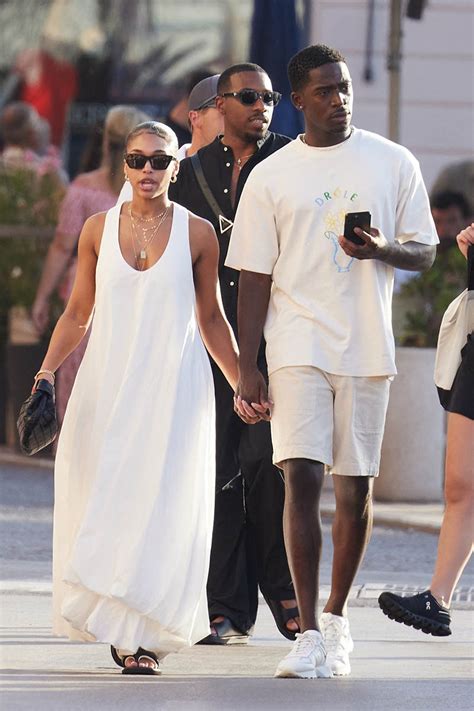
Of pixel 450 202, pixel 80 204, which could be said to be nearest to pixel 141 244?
pixel 80 204

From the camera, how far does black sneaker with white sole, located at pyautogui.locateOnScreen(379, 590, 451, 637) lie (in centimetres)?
721

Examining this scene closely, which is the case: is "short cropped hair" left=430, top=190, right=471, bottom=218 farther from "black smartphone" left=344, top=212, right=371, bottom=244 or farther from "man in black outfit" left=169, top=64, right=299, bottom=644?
"black smartphone" left=344, top=212, right=371, bottom=244

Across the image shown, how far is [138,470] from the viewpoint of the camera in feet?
22.1

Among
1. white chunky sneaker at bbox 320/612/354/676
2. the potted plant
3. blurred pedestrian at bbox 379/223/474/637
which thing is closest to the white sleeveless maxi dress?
white chunky sneaker at bbox 320/612/354/676

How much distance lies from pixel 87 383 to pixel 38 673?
922mm

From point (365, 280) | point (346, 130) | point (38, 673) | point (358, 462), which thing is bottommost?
point (38, 673)

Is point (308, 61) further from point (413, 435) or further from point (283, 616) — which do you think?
point (413, 435)

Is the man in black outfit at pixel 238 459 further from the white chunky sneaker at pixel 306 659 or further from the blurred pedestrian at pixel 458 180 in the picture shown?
the blurred pedestrian at pixel 458 180

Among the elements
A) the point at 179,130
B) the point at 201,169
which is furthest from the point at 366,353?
the point at 179,130

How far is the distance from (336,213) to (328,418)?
2.13ft

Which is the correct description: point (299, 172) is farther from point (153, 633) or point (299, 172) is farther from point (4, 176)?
point (4, 176)

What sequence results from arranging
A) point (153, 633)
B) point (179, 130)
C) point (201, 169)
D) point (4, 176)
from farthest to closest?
point (4, 176) → point (179, 130) → point (201, 169) → point (153, 633)

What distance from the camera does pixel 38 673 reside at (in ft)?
22.4

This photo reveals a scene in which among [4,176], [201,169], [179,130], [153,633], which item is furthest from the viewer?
[4,176]
